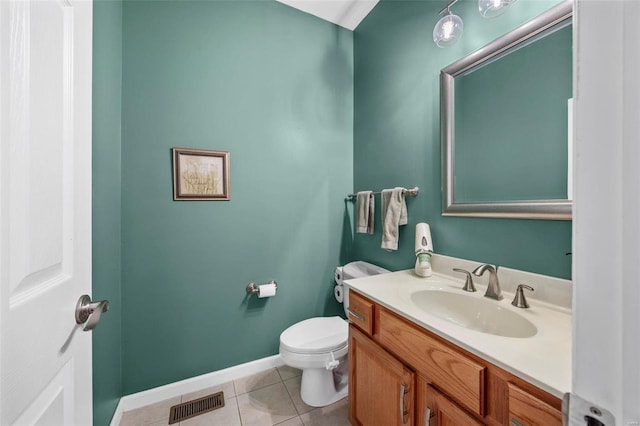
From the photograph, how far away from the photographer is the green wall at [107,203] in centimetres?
100

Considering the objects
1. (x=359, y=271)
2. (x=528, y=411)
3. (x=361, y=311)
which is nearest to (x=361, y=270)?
(x=359, y=271)

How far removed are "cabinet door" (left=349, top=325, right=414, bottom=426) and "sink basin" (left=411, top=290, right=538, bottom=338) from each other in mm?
280

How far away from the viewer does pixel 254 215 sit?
67.1 inches

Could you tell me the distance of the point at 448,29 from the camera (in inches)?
44.7

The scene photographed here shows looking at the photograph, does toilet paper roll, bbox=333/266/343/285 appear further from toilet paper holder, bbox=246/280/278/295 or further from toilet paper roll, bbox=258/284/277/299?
toilet paper holder, bbox=246/280/278/295

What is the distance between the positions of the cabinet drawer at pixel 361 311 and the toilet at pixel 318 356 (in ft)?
1.02

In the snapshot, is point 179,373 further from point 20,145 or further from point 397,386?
point 20,145

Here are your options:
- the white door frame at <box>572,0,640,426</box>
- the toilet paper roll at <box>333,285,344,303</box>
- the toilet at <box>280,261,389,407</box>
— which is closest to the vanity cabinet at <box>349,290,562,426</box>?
the toilet at <box>280,261,389,407</box>

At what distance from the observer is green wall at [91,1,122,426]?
100 cm

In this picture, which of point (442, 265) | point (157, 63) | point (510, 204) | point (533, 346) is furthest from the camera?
point (157, 63)

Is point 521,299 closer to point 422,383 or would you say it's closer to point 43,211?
point 422,383

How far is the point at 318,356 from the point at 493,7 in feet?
5.99

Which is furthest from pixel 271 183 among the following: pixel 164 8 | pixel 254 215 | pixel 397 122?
pixel 164 8

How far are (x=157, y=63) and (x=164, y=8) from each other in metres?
0.34
